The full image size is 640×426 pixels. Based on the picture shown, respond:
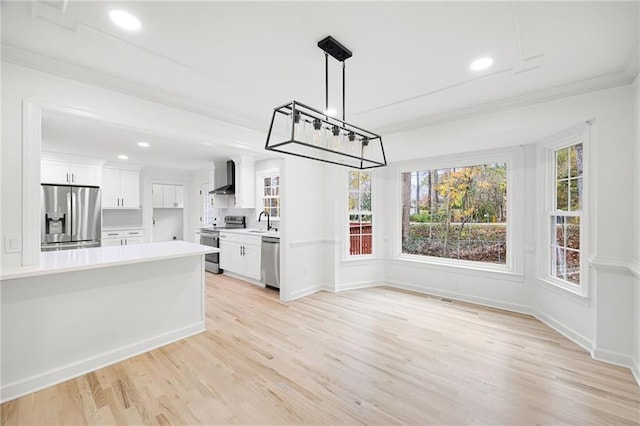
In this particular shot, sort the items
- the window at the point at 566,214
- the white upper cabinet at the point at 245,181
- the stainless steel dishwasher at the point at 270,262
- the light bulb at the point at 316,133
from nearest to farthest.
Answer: the light bulb at the point at 316,133 → the window at the point at 566,214 → the stainless steel dishwasher at the point at 270,262 → the white upper cabinet at the point at 245,181

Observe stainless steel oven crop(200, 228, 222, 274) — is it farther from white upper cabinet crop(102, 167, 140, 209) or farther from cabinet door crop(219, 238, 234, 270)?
white upper cabinet crop(102, 167, 140, 209)

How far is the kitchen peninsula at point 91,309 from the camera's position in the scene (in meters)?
2.09

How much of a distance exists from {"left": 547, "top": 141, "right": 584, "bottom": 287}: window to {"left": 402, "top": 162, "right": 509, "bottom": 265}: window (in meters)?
0.64

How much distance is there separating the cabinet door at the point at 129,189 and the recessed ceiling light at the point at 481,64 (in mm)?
6945

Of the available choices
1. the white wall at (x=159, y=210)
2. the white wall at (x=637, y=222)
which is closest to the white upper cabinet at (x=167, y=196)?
the white wall at (x=159, y=210)

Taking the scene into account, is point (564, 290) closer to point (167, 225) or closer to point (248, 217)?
point (248, 217)

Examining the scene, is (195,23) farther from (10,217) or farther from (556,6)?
(556,6)

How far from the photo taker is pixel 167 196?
7.33m

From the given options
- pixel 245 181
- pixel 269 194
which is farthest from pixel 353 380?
pixel 245 181

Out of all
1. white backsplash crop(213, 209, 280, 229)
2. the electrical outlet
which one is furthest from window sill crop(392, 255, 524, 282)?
the electrical outlet

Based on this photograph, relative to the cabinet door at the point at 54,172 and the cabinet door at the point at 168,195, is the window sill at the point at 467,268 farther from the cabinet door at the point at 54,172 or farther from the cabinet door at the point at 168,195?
the cabinet door at the point at 54,172

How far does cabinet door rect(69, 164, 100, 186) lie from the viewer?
5.41 meters

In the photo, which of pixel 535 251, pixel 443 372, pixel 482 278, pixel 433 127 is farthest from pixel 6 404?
pixel 535 251

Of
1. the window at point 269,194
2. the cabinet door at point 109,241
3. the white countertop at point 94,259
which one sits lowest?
the cabinet door at point 109,241
